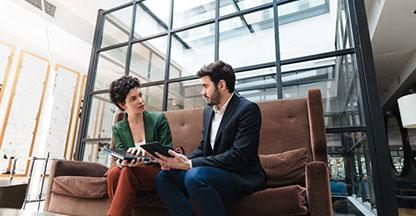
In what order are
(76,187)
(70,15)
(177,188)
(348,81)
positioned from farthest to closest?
(70,15), (348,81), (76,187), (177,188)

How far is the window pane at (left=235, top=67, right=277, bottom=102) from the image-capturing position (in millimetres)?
2203

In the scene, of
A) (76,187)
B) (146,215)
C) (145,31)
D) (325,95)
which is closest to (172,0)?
(145,31)

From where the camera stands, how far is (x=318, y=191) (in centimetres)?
101

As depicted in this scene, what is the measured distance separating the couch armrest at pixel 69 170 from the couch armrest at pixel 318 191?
178cm

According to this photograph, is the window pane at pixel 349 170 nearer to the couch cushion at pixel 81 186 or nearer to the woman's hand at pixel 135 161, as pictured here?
the woman's hand at pixel 135 161

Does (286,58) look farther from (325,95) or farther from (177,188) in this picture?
(177,188)

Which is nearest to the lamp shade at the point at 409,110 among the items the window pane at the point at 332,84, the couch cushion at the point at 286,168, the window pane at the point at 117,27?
the window pane at the point at 332,84

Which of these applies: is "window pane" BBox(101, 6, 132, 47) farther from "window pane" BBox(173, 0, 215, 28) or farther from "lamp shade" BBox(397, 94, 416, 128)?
"lamp shade" BBox(397, 94, 416, 128)

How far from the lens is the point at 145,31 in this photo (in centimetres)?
308

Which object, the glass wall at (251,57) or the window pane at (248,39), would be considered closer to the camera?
the glass wall at (251,57)

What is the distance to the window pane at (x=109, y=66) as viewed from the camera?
10.3 feet

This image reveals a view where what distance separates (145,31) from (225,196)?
2.55 meters

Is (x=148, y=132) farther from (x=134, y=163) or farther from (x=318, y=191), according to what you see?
(x=318, y=191)

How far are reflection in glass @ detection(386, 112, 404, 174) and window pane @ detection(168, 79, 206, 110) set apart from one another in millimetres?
5081
